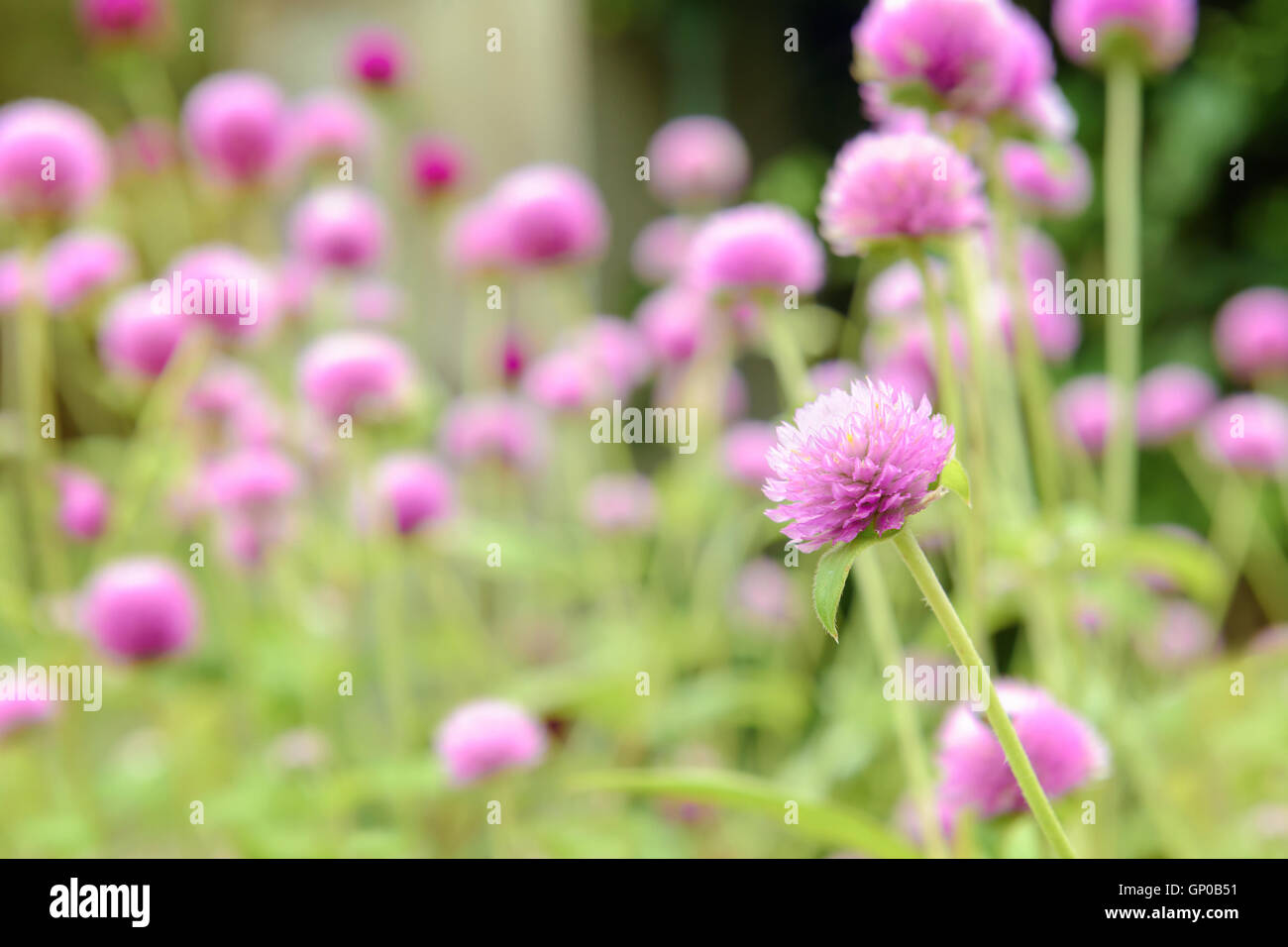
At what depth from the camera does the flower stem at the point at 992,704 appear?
37 centimetres

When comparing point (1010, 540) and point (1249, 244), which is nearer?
point (1010, 540)

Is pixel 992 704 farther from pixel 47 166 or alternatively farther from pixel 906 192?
pixel 47 166

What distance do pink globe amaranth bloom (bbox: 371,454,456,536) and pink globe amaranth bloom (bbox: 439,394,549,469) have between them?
0.71 ft

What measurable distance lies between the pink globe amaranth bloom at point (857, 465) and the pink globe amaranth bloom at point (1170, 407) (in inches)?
44.1

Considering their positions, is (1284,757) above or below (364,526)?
below

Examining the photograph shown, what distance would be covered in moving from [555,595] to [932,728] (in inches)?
20.5

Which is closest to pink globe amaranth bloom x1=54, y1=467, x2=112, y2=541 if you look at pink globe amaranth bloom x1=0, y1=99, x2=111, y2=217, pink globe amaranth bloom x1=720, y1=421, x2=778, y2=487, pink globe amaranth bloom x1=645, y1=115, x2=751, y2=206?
pink globe amaranth bloom x1=0, y1=99, x2=111, y2=217

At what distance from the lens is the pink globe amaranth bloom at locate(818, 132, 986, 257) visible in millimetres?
561

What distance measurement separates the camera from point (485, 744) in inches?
30.0

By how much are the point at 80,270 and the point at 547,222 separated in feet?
1.65

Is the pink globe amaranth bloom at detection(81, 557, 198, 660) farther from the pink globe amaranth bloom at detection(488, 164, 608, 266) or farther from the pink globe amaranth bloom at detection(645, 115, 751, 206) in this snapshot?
the pink globe amaranth bloom at detection(645, 115, 751, 206)
